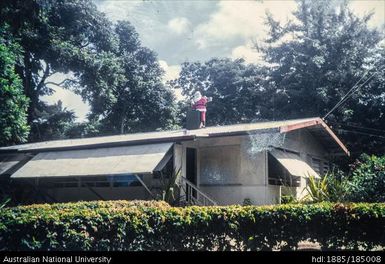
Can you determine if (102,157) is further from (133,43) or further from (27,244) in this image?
(133,43)

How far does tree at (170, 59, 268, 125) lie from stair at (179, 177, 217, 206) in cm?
1734

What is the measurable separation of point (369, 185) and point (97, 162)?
8.75 m

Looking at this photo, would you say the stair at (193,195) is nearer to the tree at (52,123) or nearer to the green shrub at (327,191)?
the green shrub at (327,191)

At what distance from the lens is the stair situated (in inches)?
502

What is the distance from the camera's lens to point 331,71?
1083 inches

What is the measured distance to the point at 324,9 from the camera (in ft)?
101

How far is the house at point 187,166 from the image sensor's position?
40.9 feet

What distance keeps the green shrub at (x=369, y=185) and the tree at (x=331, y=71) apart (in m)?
14.2

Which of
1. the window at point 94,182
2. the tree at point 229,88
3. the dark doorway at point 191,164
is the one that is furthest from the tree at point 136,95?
the dark doorway at point 191,164

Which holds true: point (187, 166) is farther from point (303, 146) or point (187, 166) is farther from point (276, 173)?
point (303, 146)

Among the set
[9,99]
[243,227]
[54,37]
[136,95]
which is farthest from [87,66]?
[243,227]

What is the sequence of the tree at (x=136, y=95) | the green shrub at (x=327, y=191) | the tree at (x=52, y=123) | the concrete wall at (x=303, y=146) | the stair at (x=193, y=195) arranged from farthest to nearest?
the tree at (x=136, y=95) < the tree at (x=52, y=123) < the concrete wall at (x=303, y=146) < the stair at (x=193, y=195) < the green shrub at (x=327, y=191)

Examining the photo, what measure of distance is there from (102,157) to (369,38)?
24.0 m
